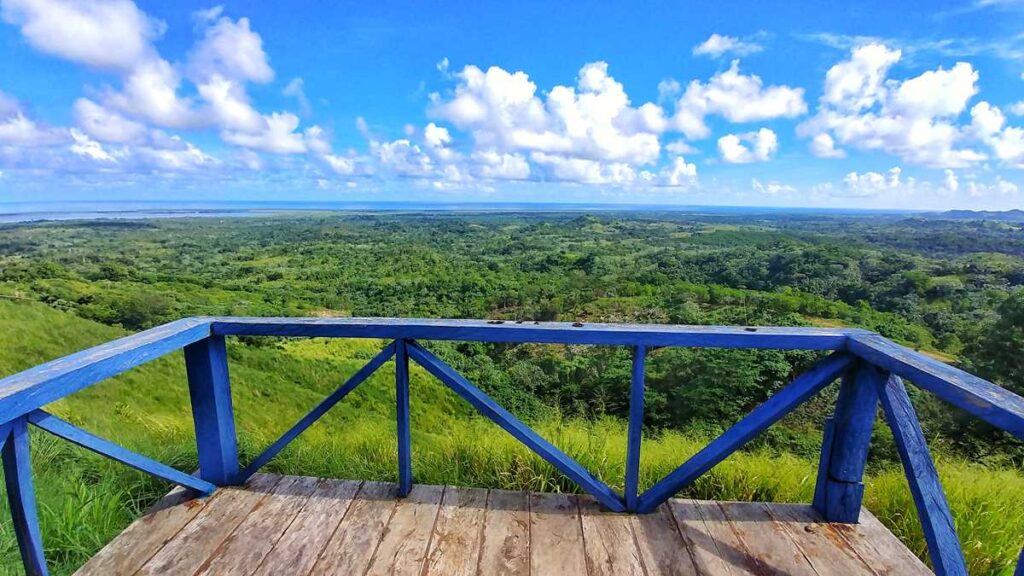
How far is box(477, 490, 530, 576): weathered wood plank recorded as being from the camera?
4.50 ft

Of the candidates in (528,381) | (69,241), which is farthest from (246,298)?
(69,241)

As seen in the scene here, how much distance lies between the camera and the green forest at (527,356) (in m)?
2.02

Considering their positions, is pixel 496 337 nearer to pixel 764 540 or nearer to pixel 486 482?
pixel 486 482

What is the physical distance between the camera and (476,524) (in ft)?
5.11

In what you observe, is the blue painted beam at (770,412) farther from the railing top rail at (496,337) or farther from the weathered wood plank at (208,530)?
the weathered wood plank at (208,530)

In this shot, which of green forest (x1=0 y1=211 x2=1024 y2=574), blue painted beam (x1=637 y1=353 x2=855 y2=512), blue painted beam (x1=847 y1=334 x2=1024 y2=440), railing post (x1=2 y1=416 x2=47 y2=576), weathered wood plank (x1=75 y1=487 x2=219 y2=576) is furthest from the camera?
green forest (x1=0 y1=211 x2=1024 y2=574)

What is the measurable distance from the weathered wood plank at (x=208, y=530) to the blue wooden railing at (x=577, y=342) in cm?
7

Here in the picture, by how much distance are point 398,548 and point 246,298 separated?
31994mm

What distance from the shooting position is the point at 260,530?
153cm

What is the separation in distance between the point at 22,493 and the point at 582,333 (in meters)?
1.39

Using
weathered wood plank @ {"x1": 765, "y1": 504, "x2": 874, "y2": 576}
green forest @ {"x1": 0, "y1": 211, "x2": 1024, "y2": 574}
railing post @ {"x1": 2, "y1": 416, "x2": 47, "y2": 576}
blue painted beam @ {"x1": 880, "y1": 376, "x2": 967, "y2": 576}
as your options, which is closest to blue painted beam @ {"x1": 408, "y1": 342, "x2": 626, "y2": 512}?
green forest @ {"x1": 0, "y1": 211, "x2": 1024, "y2": 574}

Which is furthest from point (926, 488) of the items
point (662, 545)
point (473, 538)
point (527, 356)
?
point (527, 356)

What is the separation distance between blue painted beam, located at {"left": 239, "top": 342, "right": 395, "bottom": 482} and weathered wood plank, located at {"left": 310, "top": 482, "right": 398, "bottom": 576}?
30 cm

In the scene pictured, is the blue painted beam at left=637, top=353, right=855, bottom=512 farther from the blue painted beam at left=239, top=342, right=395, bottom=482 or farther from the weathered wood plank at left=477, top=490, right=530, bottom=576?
the blue painted beam at left=239, top=342, right=395, bottom=482
